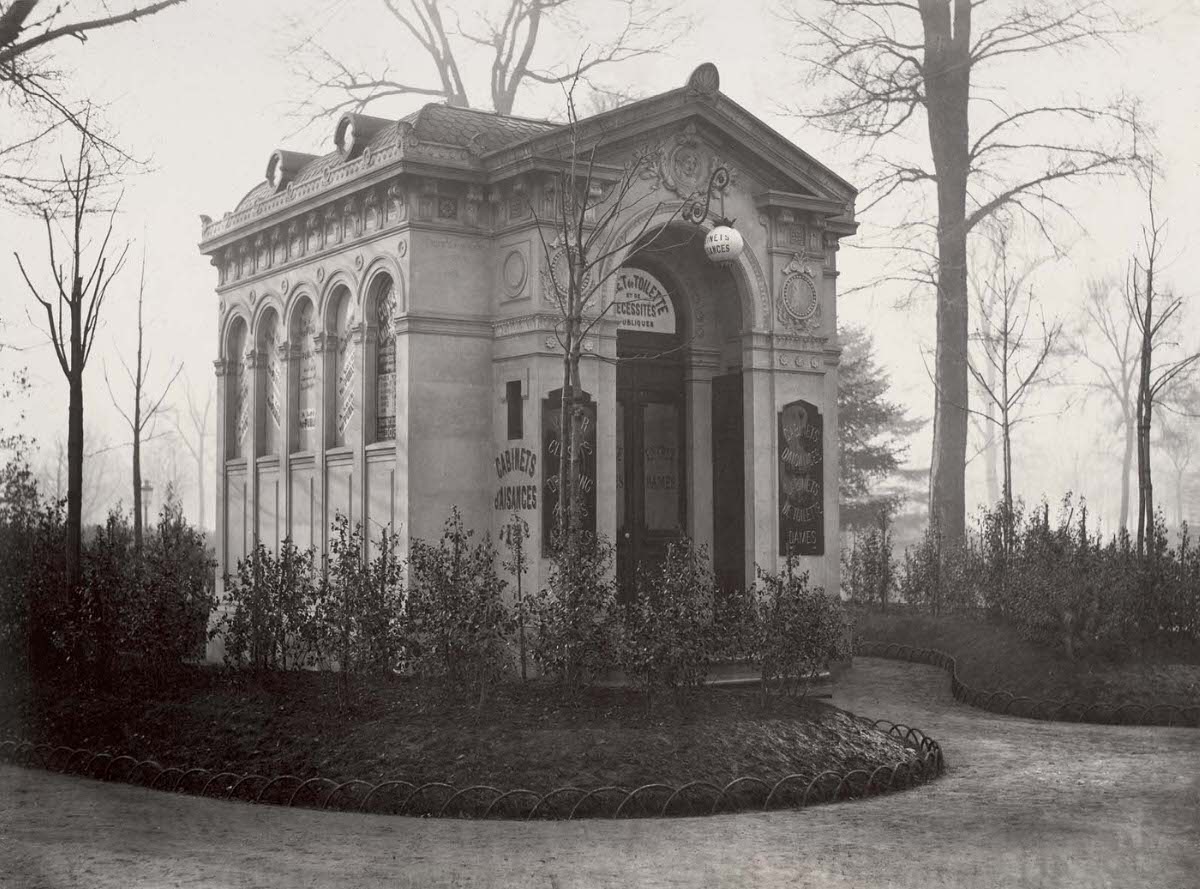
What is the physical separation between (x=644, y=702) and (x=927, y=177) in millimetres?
16810

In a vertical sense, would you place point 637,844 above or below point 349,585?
below

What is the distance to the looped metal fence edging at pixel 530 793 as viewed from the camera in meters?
8.37

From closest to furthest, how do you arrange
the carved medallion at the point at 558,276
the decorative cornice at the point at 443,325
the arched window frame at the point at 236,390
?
1. the carved medallion at the point at 558,276
2. the decorative cornice at the point at 443,325
3. the arched window frame at the point at 236,390

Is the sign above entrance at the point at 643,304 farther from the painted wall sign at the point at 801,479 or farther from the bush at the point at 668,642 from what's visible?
the bush at the point at 668,642

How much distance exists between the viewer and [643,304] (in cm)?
1603

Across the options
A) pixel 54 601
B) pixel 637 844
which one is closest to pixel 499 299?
pixel 54 601

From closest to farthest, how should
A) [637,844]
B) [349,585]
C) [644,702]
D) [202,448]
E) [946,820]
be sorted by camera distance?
1. [637,844]
2. [946,820]
3. [644,702]
4. [349,585]
5. [202,448]

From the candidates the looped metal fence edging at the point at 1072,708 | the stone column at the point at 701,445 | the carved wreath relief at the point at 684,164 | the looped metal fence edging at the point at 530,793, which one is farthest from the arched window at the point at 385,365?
the looped metal fence edging at the point at 1072,708

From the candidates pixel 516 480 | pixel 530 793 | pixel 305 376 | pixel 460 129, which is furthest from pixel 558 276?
pixel 530 793

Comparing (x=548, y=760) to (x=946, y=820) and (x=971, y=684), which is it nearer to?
(x=946, y=820)

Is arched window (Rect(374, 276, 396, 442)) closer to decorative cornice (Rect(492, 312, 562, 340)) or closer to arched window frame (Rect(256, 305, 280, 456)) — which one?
decorative cornice (Rect(492, 312, 562, 340))

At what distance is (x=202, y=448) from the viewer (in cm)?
5900

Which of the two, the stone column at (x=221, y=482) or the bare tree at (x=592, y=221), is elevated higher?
the bare tree at (x=592, y=221)

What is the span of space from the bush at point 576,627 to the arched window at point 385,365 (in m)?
4.98
